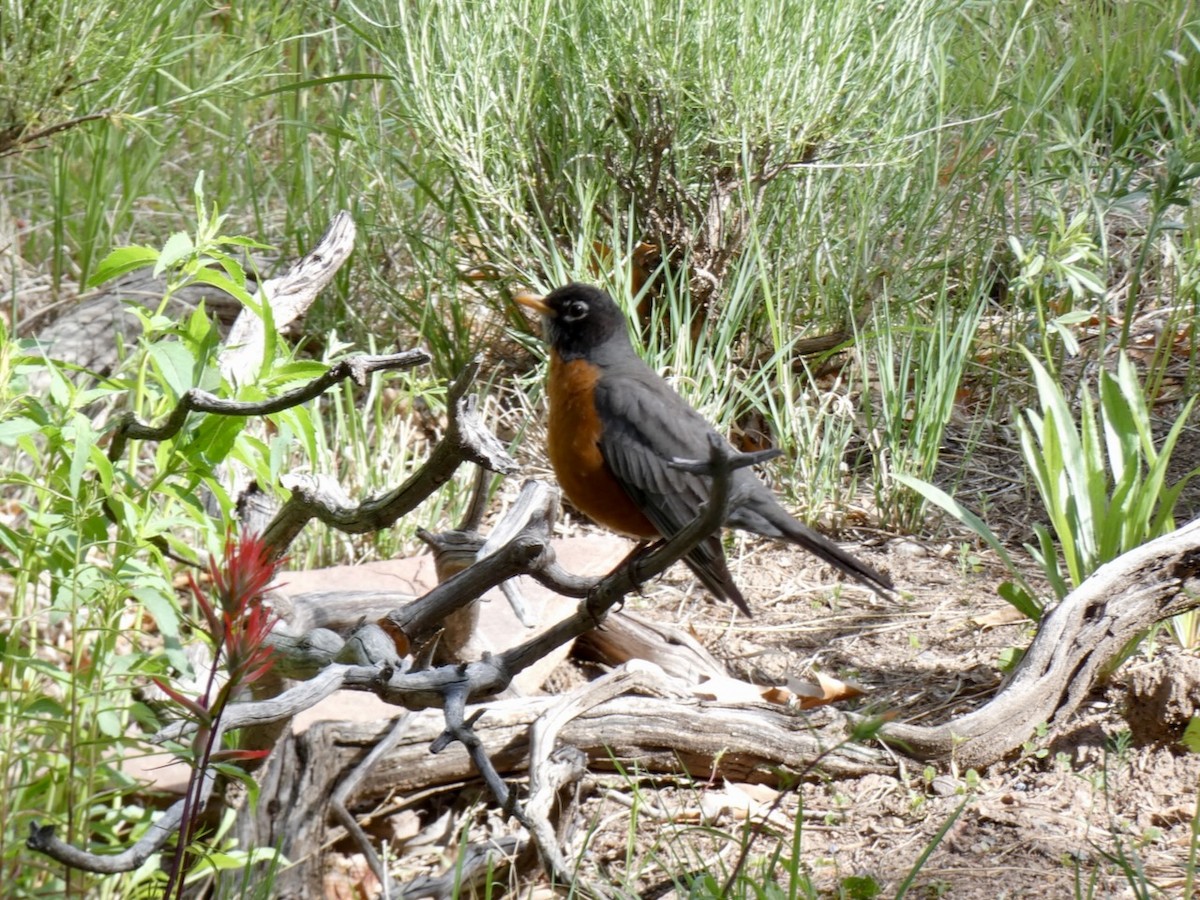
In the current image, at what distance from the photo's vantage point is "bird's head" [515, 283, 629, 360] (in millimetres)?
3967

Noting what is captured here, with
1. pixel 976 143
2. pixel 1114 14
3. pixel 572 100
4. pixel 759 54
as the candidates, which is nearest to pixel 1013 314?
pixel 976 143

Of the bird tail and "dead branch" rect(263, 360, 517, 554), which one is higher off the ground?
"dead branch" rect(263, 360, 517, 554)

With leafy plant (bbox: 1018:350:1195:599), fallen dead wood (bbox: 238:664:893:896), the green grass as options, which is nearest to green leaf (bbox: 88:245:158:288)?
fallen dead wood (bbox: 238:664:893:896)

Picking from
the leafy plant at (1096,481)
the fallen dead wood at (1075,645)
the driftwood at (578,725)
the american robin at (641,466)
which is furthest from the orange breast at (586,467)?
the leafy plant at (1096,481)

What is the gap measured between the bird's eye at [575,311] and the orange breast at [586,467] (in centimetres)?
37

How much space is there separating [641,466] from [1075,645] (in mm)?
1224

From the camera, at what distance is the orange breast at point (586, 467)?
11.4 feet

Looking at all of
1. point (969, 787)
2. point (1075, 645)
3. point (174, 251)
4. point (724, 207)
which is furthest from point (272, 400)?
A: point (724, 207)

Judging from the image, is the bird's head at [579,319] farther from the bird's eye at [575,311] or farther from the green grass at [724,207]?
the green grass at [724,207]

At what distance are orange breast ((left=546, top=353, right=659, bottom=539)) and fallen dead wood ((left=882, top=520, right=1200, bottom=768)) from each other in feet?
3.10

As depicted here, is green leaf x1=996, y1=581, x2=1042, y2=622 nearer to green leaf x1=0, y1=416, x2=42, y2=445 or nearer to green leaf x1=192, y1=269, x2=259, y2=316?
green leaf x1=192, y1=269, x2=259, y2=316

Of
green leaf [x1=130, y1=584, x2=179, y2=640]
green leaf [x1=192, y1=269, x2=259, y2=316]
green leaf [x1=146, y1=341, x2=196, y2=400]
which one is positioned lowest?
green leaf [x1=130, y1=584, x2=179, y2=640]

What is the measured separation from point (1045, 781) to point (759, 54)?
272 centimetres

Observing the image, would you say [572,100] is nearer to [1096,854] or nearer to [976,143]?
[976,143]
